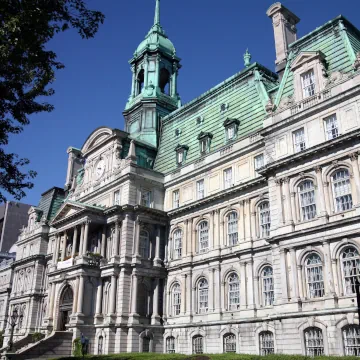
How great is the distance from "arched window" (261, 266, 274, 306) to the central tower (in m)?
22.7

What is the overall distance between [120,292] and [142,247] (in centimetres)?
500

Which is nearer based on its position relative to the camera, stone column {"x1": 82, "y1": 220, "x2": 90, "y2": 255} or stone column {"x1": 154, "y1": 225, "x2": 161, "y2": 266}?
stone column {"x1": 154, "y1": 225, "x2": 161, "y2": 266}

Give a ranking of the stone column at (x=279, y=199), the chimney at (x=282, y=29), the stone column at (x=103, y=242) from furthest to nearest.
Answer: the stone column at (x=103, y=242)
the chimney at (x=282, y=29)
the stone column at (x=279, y=199)

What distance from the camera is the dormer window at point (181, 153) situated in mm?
46438

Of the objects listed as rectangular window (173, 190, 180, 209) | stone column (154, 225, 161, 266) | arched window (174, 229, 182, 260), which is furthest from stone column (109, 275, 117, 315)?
rectangular window (173, 190, 180, 209)

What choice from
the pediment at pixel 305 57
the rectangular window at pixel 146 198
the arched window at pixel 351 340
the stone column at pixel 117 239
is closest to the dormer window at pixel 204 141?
the rectangular window at pixel 146 198

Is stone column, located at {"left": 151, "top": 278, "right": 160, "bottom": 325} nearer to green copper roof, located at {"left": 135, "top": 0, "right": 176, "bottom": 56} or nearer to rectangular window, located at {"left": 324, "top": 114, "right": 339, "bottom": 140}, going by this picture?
rectangular window, located at {"left": 324, "top": 114, "right": 339, "bottom": 140}

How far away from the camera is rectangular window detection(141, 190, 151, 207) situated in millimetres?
45388

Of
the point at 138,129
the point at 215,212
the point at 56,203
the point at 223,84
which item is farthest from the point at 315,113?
the point at 56,203

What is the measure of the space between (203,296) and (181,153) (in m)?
15.0

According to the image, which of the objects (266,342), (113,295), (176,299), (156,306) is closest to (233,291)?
(266,342)

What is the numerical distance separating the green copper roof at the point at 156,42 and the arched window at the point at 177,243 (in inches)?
1060

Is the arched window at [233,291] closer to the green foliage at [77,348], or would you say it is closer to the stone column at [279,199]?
the stone column at [279,199]

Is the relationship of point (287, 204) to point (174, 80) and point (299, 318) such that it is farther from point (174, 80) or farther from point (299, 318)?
point (174, 80)
